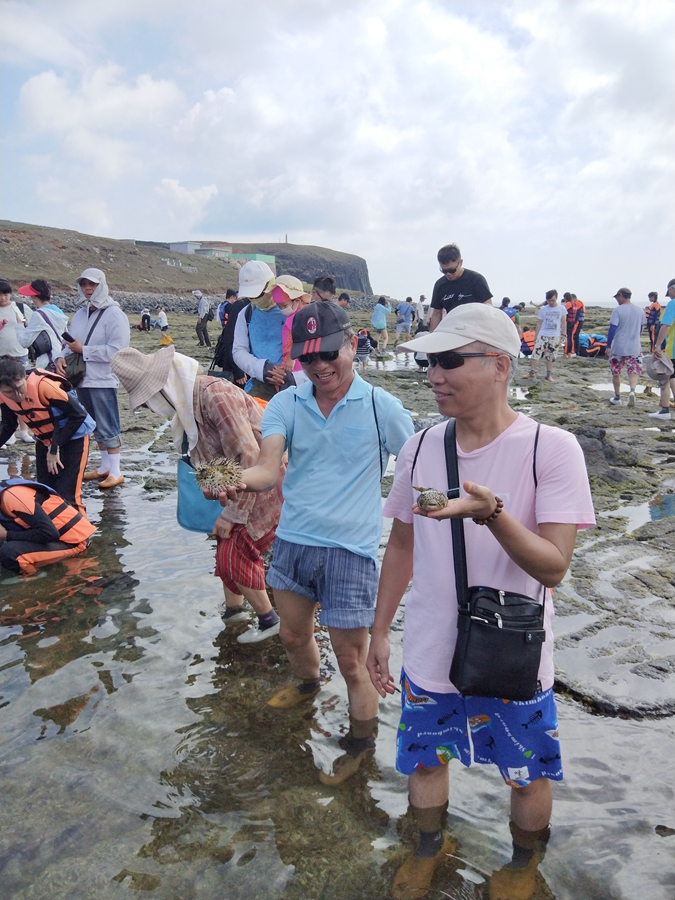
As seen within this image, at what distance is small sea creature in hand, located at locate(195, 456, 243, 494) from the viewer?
9.53 ft

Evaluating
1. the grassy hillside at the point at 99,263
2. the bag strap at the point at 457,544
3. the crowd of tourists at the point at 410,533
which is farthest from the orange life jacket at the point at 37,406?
the grassy hillside at the point at 99,263

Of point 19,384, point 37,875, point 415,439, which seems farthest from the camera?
point 19,384

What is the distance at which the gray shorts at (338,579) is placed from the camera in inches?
118

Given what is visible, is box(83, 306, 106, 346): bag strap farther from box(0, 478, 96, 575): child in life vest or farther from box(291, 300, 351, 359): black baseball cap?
box(291, 300, 351, 359): black baseball cap

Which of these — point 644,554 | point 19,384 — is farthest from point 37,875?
point 644,554

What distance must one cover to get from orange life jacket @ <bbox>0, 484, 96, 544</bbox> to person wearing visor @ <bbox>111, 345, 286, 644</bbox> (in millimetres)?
2255

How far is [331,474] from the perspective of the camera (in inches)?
120

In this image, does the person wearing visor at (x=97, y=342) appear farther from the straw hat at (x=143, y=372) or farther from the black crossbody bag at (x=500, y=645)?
the black crossbody bag at (x=500, y=645)

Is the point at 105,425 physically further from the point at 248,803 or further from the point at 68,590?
the point at 248,803

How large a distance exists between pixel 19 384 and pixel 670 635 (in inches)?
209

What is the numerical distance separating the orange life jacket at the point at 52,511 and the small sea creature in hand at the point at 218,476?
3274 millimetres

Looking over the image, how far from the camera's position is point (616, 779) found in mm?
3137

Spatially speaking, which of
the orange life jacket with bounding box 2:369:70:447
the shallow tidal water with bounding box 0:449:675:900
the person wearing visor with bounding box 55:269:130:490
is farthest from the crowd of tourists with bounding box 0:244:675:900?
the person wearing visor with bounding box 55:269:130:490

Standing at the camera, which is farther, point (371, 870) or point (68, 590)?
point (68, 590)
